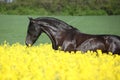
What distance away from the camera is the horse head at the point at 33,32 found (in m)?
5.32

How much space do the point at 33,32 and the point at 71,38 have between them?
2.18 feet

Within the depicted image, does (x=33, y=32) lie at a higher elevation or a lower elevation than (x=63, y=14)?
lower

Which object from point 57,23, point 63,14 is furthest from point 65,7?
point 57,23

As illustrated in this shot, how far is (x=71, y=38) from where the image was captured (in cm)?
526

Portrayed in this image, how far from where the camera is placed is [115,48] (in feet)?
17.4

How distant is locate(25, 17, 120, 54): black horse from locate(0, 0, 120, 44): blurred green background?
791 millimetres

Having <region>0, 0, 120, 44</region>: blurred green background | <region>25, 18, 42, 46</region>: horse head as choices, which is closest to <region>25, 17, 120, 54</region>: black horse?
<region>25, 18, 42, 46</region>: horse head

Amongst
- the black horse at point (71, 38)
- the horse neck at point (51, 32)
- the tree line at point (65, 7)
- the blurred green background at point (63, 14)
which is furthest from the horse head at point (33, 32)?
the tree line at point (65, 7)

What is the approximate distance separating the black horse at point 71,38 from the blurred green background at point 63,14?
791 millimetres

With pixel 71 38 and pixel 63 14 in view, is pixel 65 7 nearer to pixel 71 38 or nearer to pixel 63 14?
pixel 63 14

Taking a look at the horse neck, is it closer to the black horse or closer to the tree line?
the black horse

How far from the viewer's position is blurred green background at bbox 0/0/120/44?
606 cm

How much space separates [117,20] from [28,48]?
1.95 m

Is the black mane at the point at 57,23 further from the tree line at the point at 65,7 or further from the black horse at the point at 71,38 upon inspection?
the tree line at the point at 65,7
